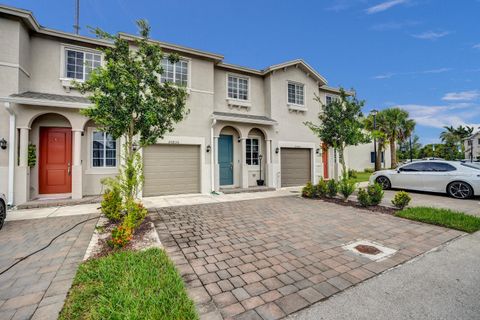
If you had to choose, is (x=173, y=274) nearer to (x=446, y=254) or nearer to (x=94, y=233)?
(x=94, y=233)

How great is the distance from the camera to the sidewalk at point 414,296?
2.17 metres

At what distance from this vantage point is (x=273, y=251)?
12.1ft

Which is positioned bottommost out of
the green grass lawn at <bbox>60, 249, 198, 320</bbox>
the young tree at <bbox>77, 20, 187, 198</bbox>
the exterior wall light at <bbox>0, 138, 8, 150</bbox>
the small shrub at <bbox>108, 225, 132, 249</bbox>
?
the green grass lawn at <bbox>60, 249, 198, 320</bbox>

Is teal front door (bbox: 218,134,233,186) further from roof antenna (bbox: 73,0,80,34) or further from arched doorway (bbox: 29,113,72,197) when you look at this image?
roof antenna (bbox: 73,0,80,34)

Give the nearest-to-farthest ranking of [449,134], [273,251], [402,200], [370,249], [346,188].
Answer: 1. [273,251]
2. [370,249]
3. [402,200]
4. [346,188]
5. [449,134]

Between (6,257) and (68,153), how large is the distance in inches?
231

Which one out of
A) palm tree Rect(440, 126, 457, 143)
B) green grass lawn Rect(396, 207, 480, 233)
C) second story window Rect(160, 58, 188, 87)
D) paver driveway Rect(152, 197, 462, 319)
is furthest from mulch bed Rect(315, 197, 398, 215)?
palm tree Rect(440, 126, 457, 143)

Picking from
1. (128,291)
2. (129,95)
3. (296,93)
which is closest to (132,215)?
(128,291)

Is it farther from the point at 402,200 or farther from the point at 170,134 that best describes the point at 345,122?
the point at 170,134

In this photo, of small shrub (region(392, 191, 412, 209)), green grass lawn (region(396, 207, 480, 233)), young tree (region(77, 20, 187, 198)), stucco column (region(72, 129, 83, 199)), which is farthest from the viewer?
stucco column (region(72, 129, 83, 199))

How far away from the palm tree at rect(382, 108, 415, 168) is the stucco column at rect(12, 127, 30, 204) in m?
26.7

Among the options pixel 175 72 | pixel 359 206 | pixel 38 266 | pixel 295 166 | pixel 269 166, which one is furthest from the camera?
pixel 295 166

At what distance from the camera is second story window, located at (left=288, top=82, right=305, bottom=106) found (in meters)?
12.2

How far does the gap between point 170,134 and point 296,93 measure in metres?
7.71
